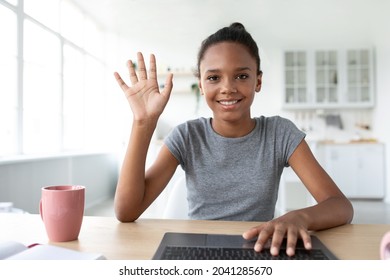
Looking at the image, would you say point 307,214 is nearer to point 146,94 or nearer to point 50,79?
point 146,94

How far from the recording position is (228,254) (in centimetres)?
46

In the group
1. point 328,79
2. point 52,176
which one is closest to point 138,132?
point 52,176

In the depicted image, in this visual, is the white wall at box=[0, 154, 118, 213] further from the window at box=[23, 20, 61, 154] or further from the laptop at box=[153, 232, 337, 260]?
the laptop at box=[153, 232, 337, 260]

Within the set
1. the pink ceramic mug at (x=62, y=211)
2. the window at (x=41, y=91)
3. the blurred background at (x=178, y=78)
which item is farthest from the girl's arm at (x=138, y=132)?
the window at (x=41, y=91)

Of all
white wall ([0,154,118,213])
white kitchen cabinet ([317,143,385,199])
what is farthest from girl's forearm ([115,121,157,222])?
white kitchen cabinet ([317,143,385,199])

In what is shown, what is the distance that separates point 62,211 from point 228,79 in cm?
47

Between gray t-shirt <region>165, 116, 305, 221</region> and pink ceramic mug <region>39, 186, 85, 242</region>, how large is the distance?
361 millimetres

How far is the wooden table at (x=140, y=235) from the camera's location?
50 centimetres

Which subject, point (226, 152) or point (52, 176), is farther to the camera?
point (52, 176)

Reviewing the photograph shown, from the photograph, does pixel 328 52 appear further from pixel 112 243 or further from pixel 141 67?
pixel 112 243

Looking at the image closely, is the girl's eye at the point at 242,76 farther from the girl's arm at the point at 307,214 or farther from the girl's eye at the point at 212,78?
the girl's arm at the point at 307,214

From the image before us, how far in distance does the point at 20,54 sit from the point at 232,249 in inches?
99.6

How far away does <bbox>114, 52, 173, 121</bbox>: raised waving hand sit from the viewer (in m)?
0.70
